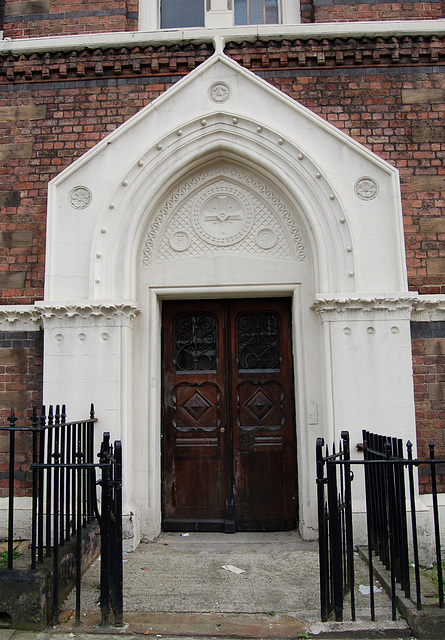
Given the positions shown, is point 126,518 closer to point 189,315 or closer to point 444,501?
point 189,315

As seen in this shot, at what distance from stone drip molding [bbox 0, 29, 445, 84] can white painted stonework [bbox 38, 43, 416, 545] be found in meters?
0.41

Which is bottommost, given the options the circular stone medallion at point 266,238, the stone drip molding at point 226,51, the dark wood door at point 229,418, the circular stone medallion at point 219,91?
the dark wood door at point 229,418

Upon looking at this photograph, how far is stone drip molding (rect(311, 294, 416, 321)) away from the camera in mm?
5832

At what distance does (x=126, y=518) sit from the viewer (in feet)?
18.5

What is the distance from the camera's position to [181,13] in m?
7.37

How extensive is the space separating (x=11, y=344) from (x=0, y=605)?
3.10 m

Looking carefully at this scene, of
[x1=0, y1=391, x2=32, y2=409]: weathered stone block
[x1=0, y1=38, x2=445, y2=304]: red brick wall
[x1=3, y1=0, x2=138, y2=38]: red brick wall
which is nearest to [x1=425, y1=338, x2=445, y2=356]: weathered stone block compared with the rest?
[x1=0, y1=38, x2=445, y2=304]: red brick wall

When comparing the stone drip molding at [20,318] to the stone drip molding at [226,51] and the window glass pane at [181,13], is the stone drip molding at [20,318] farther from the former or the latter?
the window glass pane at [181,13]

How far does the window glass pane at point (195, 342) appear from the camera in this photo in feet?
21.2

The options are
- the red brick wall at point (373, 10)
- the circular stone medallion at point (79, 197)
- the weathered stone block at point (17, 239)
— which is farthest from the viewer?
the red brick wall at point (373, 10)

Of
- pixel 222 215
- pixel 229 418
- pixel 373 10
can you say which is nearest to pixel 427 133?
pixel 373 10

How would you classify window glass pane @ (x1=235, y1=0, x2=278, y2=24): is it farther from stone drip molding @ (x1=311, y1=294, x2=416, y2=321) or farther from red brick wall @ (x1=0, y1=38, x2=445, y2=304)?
stone drip molding @ (x1=311, y1=294, x2=416, y2=321)

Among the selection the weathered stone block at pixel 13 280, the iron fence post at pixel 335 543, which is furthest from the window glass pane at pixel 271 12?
the iron fence post at pixel 335 543

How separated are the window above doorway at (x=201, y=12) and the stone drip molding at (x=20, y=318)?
405 centimetres
